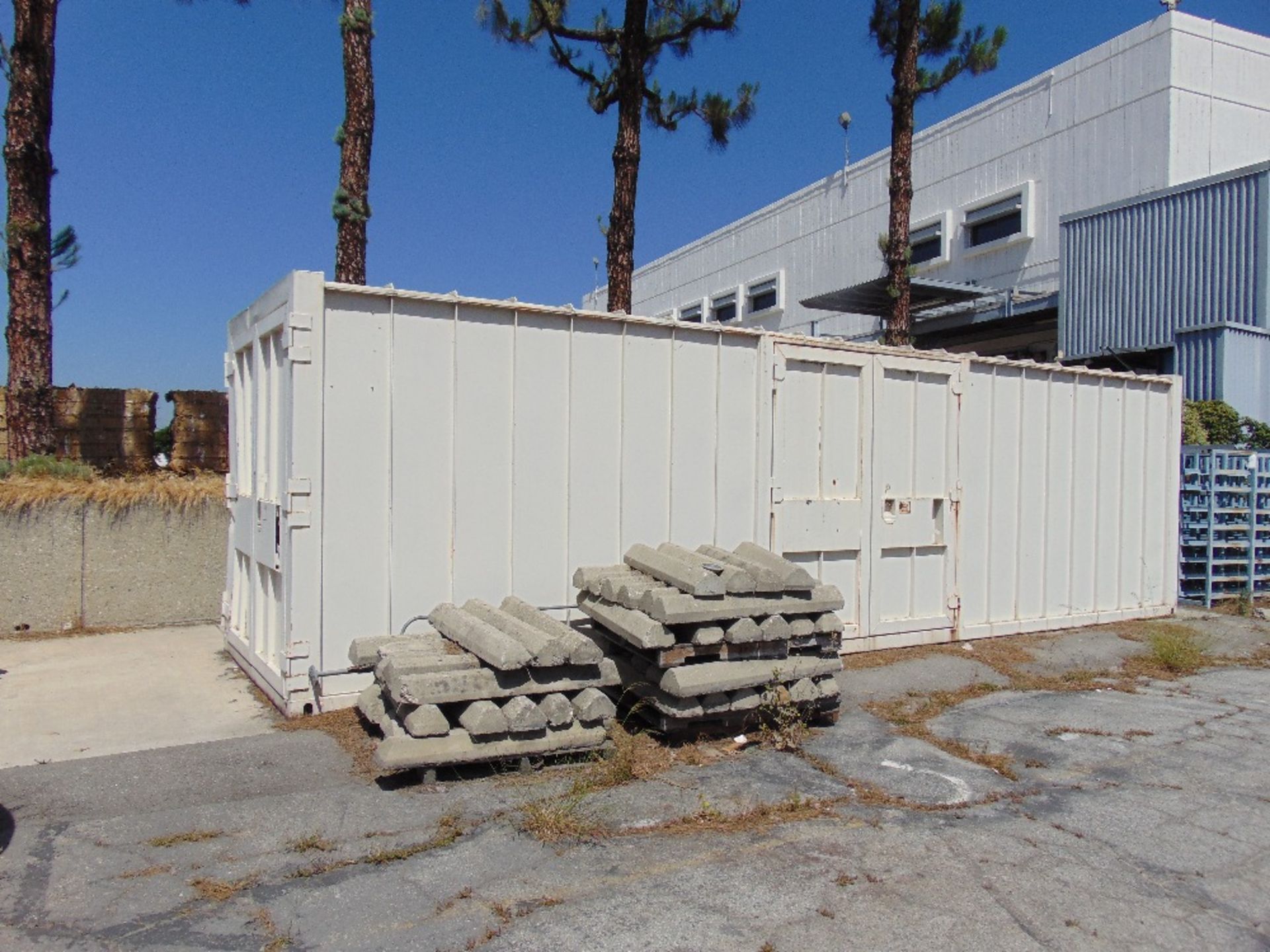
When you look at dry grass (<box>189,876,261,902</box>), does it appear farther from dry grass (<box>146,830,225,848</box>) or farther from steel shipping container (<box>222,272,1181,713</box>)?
steel shipping container (<box>222,272,1181,713</box>)

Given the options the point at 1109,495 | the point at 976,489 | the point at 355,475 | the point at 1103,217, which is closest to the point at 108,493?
the point at 355,475

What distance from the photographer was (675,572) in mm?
5684

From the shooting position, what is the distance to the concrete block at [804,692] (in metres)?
5.56

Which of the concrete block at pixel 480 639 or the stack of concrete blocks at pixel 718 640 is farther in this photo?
the stack of concrete blocks at pixel 718 640

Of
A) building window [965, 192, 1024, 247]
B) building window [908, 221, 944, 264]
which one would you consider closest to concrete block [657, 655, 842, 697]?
building window [965, 192, 1024, 247]

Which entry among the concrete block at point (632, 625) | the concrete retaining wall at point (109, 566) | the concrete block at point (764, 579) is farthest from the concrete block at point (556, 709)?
the concrete retaining wall at point (109, 566)

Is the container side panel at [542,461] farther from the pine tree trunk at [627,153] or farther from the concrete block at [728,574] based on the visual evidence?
the pine tree trunk at [627,153]

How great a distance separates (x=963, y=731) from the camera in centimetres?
597

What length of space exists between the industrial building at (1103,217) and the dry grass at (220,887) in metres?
14.5

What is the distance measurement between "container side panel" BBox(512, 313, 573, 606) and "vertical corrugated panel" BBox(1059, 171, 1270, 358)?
39.9 feet

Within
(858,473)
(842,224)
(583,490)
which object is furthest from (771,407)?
(842,224)

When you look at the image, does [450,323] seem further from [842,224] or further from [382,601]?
[842,224]

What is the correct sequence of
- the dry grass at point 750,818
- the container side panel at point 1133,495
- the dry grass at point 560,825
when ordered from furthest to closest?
the container side panel at point 1133,495 → the dry grass at point 750,818 → the dry grass at point 560,825

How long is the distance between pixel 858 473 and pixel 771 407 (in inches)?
44.5
